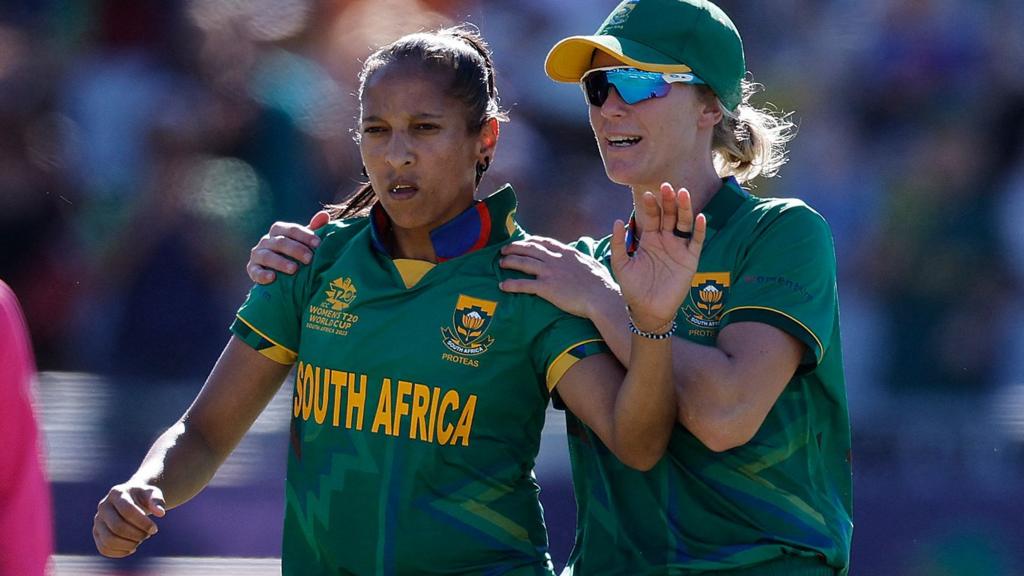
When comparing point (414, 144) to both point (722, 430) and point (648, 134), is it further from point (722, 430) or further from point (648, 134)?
point (722, 430)

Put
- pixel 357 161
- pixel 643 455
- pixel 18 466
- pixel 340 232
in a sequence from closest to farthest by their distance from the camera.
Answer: pixel 18 466 → pixel 643 455 → pixel 340 232 → pixel 357 161

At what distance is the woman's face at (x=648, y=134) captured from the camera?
113 inches

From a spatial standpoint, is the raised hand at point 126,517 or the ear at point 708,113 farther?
the ear at point 708,113

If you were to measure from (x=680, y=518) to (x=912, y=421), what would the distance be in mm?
3451

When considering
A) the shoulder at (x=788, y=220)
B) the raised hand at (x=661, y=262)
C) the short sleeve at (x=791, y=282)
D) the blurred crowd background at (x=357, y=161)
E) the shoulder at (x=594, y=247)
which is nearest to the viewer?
the raised hand at (x=661, y=262)

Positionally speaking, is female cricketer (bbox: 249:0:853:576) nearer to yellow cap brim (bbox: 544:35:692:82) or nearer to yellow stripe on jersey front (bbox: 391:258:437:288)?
yellow cap brim (bbox: 544:35:692:82)

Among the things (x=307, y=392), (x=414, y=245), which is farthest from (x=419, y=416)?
(x=414, y=245)

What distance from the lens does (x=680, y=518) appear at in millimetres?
2715

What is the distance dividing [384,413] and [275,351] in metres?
0.33

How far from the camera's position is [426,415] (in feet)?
8.52

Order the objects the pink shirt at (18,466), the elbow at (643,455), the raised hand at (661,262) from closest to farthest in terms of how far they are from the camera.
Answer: the pink shirt at (18,466)
the raised hand at (661,262)
the elbow at (643,455)

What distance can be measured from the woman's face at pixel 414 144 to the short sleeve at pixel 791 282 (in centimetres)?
56

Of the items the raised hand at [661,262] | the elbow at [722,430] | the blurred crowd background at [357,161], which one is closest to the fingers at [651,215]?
the raised hand at [661,262]

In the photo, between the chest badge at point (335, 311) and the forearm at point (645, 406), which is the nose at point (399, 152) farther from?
the forearm at point (645, 406)
